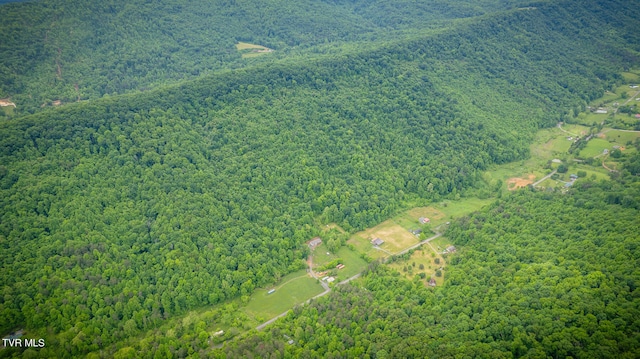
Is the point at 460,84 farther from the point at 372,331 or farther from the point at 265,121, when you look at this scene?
the point at 372,331

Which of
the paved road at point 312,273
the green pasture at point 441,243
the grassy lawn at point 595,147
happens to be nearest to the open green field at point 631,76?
the grassy lawn at point 595,147

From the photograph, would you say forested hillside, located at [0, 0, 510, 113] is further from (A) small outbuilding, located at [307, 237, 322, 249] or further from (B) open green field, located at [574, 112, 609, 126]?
(A) small outbuilding, located at [307, 237, 322, 249]

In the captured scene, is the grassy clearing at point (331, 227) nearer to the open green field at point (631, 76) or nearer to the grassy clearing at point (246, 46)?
the grassy clearing at point (246, 46)

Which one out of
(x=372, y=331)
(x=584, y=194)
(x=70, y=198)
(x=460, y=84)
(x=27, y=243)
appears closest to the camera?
(x=372, y=331)

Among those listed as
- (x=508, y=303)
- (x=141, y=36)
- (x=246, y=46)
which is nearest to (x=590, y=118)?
(x=508, y=303)

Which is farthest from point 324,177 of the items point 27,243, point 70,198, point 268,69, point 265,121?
point 27,243

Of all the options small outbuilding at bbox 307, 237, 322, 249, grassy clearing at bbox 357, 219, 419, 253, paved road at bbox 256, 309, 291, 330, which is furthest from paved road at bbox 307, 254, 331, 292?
grassy clearing at bbox 357, 219, 419, 253
